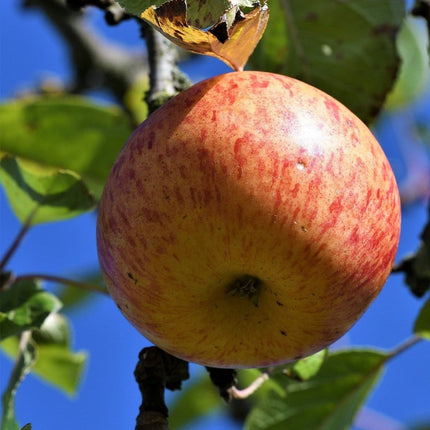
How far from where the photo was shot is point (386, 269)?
3.80 ft

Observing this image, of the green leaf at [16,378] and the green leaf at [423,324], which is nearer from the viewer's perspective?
the green leaf at [16,378]

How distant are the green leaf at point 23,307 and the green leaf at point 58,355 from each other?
344 millimetres

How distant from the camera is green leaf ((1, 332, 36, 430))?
142 cm

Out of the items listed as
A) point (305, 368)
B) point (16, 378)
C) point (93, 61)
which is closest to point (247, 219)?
point (305, 368)

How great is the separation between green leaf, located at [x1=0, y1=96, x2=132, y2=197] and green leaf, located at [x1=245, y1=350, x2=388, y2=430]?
72 cm

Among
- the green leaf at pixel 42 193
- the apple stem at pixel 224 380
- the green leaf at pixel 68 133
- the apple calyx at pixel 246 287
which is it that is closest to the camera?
the apple calyx at pixel 246 287

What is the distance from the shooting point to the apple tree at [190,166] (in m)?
1.19

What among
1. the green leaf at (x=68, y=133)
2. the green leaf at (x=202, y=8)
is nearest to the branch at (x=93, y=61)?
the green leaf at (x=68, y=133)

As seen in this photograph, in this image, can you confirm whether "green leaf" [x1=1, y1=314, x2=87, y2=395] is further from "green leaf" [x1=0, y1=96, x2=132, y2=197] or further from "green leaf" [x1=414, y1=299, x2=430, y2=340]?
"green leaf" [x1=414, y1=299, x2=430, y2=340]

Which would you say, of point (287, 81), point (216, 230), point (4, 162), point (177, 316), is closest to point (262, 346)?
point (177, 316)

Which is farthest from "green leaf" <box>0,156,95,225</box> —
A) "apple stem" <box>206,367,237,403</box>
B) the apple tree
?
"apple stem" <box>206,367,237,403</box>

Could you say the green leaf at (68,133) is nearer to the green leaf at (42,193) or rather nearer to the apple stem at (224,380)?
the green leaf at (42,193)

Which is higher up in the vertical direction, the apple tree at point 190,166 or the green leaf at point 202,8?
the green leaf at point 202,8

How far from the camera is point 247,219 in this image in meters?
1.05
